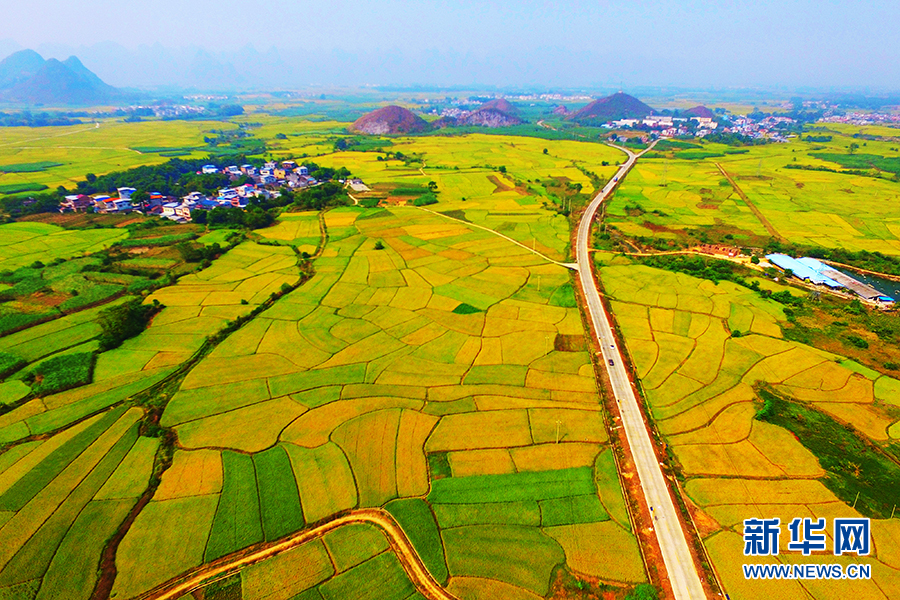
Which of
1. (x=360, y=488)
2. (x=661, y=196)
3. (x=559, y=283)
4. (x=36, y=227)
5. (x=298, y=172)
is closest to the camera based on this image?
(x=360, y=488)

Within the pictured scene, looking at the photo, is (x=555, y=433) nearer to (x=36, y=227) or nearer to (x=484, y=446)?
(x=484, y=446)

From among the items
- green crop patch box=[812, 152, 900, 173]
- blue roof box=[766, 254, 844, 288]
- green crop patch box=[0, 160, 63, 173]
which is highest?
green crop patch box=[812, 152, 900, 173]

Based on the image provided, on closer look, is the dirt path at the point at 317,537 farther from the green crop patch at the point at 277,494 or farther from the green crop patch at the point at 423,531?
the green crop patch at the point at 277,494

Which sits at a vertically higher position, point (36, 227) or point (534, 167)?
point (534, 167)

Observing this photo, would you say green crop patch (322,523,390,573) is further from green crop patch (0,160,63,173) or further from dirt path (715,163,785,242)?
green crop patch (0,160,63,173)

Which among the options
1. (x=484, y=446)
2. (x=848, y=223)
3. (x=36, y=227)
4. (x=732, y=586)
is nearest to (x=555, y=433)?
(x=484, y=446)

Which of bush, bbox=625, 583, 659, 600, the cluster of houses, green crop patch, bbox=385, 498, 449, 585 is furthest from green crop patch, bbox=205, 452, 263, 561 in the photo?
the cluster of houses

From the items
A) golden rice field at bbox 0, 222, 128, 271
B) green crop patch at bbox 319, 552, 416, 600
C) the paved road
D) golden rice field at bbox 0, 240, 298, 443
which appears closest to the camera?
green crop patch at bbox 319, 552, 416, 600

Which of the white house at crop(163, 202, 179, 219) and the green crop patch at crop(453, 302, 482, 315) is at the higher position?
the white house at crop(163, 202, 179, 219)
